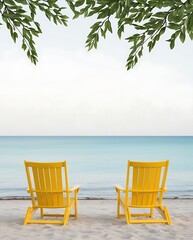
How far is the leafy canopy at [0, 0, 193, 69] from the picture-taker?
3.22 meters

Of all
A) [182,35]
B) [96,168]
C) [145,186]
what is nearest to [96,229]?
[145,186]

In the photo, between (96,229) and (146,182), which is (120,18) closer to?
(146,182)

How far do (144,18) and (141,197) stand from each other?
2.64 meters

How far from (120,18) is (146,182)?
2.57 metres

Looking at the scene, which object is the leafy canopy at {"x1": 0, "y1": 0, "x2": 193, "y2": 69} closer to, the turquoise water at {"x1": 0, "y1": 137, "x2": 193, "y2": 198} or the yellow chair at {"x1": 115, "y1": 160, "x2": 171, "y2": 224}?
the yellow chair at {"x1": 115, "y1": 160, "x2": 171, "y2": 224}

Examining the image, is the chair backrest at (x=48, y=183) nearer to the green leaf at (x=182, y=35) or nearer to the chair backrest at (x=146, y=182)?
the chair backrest at (x=146, y=182)

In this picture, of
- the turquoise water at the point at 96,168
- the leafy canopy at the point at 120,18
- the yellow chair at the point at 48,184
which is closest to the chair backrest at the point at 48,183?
the yellow chair at the point at 48,184

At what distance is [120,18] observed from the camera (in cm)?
360

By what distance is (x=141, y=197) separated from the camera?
5570 mm

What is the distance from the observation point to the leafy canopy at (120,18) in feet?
10.6

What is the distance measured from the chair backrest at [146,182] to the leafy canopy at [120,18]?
69.9 inches

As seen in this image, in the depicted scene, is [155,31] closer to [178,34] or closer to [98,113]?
[178,34]

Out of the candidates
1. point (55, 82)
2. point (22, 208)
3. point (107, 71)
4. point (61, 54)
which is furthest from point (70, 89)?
point (22, 208)

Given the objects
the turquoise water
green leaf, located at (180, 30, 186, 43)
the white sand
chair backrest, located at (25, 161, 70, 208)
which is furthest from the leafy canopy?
the turquoise water
